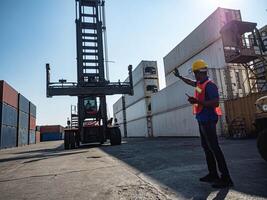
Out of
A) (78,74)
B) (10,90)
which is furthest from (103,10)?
(10,90)

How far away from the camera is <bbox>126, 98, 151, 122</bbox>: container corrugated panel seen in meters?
30.1

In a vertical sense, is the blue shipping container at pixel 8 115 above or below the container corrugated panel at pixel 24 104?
below

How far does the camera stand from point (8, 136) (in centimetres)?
2767

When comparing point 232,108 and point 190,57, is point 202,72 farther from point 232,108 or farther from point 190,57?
point 190,57

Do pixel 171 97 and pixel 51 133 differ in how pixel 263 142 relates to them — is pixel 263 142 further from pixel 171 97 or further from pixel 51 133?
pixel 51 133

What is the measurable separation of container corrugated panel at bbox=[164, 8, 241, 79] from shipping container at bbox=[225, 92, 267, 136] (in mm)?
5706

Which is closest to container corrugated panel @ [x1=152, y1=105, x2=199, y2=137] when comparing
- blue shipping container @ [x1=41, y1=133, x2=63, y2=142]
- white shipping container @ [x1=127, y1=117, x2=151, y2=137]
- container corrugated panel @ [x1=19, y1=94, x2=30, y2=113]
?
white shipping container @ [x1=127, y1=117, x2=151, y2=137]

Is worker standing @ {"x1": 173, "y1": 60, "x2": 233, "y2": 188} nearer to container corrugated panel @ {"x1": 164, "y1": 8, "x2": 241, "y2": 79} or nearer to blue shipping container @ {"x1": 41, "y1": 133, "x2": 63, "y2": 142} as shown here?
container corrugated panel @ {"x1": 164, "y1": 8, "x2": 241, "y2": 79}

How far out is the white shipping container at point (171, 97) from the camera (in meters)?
19.6

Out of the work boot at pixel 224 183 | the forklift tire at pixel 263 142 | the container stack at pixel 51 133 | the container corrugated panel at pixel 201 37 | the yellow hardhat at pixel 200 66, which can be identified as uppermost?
the container corrugated panel at pixel 201 37

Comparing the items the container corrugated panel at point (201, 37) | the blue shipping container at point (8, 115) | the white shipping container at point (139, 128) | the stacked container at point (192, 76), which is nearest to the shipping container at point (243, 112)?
the stacked container at point (192, 76)

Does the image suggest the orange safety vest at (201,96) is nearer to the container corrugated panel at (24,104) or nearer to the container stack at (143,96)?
the container stack at (143,96)

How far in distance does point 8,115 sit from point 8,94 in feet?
8.55

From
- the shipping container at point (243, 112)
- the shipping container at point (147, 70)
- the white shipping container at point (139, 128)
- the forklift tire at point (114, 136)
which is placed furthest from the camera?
the white shipping container at point (139, 128)
